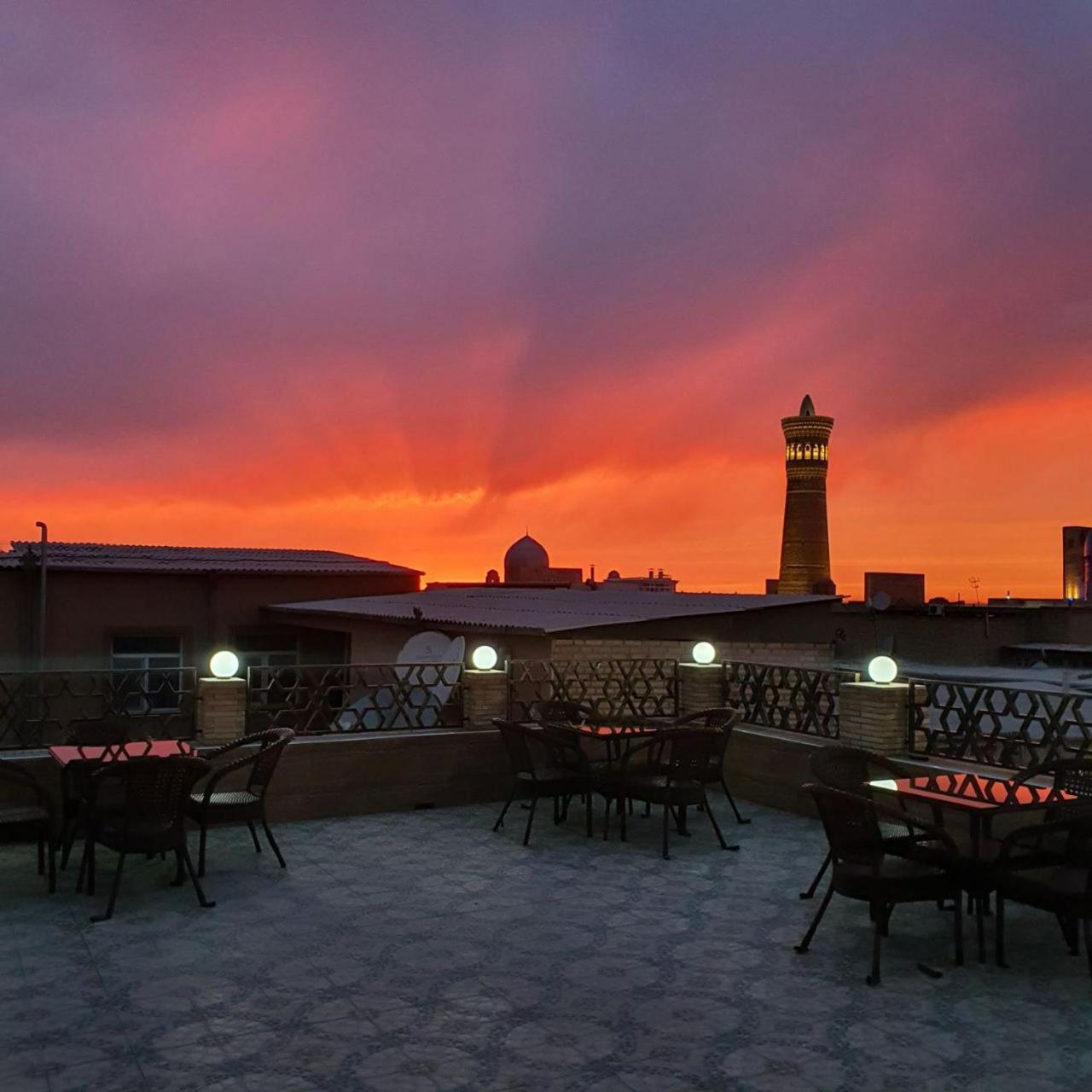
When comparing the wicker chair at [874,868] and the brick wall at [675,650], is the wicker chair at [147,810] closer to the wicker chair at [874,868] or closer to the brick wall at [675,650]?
the wicker chair at [874,868]

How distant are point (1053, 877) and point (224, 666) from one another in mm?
6871

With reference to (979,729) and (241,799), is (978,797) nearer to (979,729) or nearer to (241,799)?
(979,729)

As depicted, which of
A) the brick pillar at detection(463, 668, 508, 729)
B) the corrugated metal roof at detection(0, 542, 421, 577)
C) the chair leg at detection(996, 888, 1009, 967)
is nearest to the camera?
the chair leg at detection(996, 888, 1009, 967)

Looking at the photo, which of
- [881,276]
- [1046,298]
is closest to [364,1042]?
[881,276]

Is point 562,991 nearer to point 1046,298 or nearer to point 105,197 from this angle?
point 105,197

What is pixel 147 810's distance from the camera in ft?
22.5

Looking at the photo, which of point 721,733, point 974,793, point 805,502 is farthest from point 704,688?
point 805,502

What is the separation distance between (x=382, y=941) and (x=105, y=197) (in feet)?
31.2

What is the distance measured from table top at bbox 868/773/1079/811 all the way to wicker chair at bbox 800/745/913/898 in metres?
0.16

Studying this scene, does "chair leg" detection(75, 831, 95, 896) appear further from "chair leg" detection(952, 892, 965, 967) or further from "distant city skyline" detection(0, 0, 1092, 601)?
"distant city skyline" detection(0, 0, 1092, 601)

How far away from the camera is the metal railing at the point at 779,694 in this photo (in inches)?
414

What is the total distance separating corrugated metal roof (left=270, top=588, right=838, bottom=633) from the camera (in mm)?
17000

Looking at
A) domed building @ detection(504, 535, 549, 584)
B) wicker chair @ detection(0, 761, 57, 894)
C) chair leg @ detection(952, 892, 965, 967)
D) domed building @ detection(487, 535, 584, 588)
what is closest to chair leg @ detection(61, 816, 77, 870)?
wicker chair @ detection(0, 761, 57, 894)

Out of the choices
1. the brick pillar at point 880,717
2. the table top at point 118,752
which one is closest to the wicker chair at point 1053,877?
the brick pillar at point 880,717
